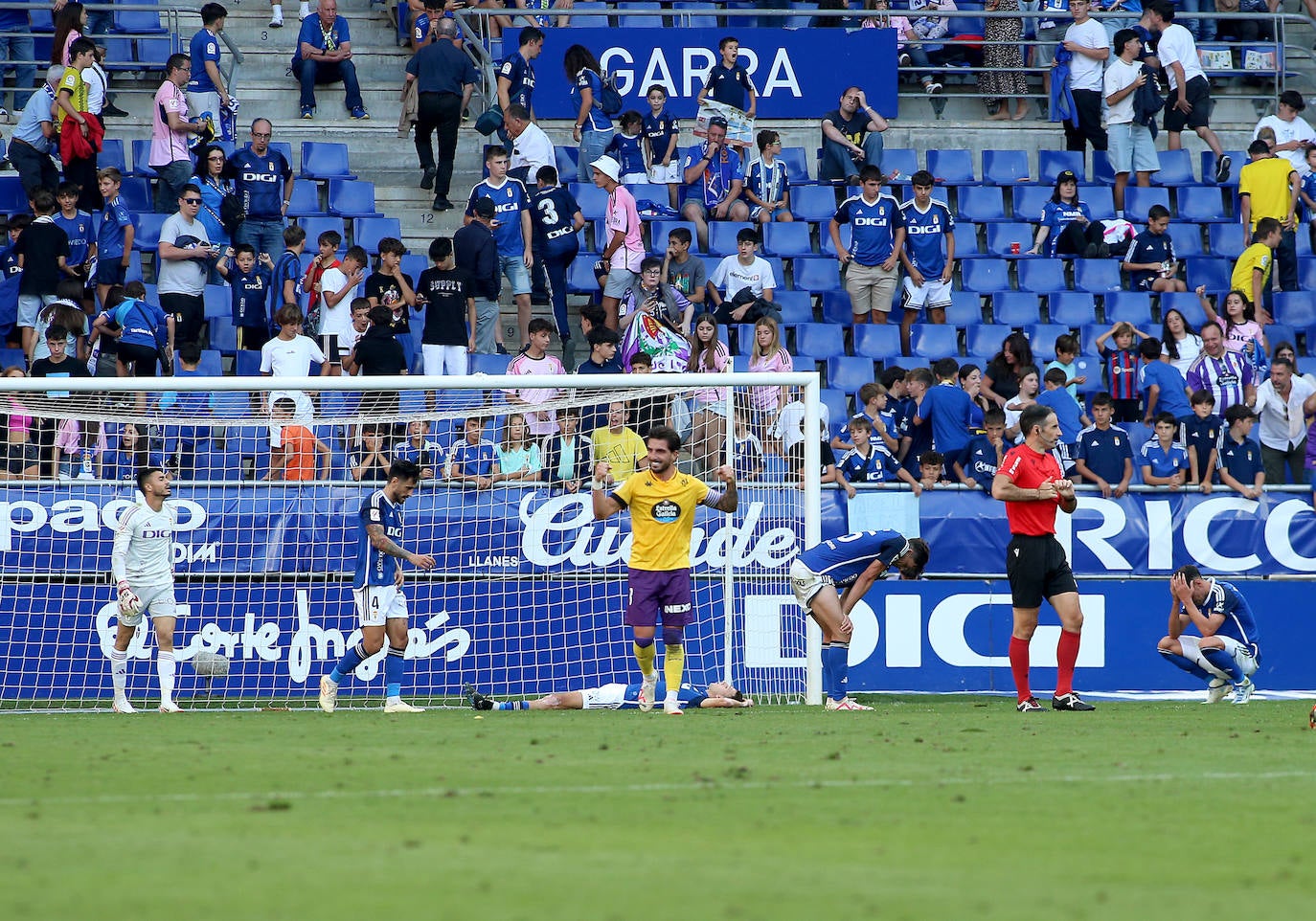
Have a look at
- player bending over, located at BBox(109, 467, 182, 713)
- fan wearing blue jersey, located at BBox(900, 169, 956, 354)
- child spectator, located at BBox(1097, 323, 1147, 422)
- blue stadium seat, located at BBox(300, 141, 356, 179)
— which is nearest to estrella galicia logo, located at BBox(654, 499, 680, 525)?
player bending over, located at BBox(109, 467, 182, 713)

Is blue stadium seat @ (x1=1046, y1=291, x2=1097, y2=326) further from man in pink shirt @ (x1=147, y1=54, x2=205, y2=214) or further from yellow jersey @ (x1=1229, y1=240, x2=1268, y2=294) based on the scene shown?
man in pink shirt @ (x1=147, y1=54, x2=205, y2=214)

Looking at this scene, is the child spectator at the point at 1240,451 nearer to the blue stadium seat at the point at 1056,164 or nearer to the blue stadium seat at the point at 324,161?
the blue stadium seat at the point at 1056,164

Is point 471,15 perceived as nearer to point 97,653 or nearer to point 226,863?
point 97,653

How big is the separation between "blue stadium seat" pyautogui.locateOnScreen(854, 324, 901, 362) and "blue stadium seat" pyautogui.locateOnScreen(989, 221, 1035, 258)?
2.39 meters

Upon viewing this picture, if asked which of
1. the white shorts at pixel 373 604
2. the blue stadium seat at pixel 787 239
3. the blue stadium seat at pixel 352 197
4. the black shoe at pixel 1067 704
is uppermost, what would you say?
the blue stadium seat at pixel 352 197

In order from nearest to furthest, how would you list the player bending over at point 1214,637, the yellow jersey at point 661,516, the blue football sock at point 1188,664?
the yellow jersey at point 661,516
the player bending over at point 1214,637
the blue football sock at point 1188,664

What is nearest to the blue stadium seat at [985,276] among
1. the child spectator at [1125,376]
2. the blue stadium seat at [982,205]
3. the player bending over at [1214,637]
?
the blue stadium seat at [982,205]

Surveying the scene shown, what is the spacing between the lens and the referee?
1270 centimetres

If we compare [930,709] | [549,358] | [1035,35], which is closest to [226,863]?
[930,709]

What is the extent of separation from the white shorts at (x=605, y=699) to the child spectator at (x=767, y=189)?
8474 millimetres

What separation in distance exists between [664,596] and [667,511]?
24.4 inches

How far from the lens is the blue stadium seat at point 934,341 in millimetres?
19812

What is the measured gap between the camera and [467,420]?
15688 millimetres

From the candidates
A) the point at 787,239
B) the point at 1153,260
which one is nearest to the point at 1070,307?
the point at 1153,260
